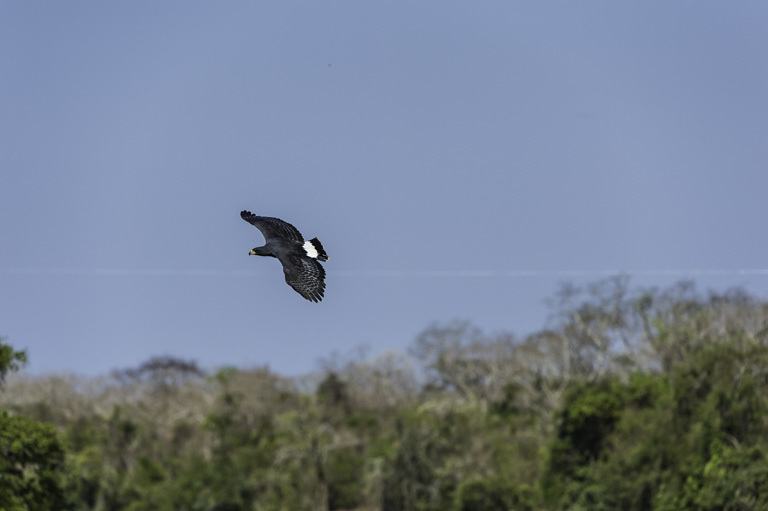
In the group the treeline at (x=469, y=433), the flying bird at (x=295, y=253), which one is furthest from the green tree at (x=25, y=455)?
the flying bird at (x=295, y=253)

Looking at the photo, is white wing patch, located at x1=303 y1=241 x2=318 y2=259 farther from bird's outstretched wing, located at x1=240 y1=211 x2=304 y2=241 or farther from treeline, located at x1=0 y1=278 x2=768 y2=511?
treeline, located at x1=0 y1=278 x2=768 y2=511

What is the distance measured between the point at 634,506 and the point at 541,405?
25.8 meters

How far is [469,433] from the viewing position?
70.2 metres

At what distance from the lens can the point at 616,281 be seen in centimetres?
9375

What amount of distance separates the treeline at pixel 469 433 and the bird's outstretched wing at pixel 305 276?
1212 cm

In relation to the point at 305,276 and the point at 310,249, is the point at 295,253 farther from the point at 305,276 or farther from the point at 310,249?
the point at 305,276

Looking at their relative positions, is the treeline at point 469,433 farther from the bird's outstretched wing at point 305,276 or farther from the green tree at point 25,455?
the bird's outstretched wing at point 305,276

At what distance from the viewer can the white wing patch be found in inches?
951

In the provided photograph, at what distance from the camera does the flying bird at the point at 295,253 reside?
23.6 metres

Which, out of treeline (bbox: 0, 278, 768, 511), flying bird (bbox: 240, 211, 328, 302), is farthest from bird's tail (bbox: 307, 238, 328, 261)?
treeline (bbox: 0, 278, 768, 511)

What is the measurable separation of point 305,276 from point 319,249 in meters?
0.80

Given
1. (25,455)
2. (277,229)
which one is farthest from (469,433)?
(277,229)

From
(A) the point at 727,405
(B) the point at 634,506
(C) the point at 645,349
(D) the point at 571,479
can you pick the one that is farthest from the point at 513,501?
(C) the point at 645,349

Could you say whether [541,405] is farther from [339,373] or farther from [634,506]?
[339,373]
